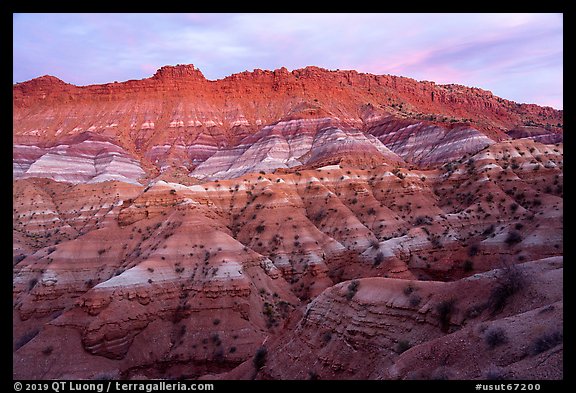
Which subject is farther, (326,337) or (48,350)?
(48,350)

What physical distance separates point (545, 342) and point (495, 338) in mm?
1325

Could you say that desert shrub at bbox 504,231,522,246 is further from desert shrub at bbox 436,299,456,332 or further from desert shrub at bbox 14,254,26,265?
desert shrub at bbox 14,254,26,265

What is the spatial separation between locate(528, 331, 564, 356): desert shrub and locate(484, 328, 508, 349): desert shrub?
2.70 feet

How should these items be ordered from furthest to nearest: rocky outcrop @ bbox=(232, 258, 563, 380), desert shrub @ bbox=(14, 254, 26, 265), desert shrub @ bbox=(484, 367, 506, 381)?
desert shrub @ bbox=(14, 254, 26, 265) → rocky outcrop @ bbox=(232, 258, 563, 380) → desert shrub @ bbox=(484, 367, 506, 381)

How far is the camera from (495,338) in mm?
10273

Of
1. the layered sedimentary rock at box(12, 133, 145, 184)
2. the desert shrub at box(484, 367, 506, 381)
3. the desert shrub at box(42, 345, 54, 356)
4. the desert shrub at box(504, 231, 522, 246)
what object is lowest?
the desert shrub at box(42, 345, 54, 356)

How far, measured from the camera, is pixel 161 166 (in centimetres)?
9206

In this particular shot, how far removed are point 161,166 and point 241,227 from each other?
50213 millimetres

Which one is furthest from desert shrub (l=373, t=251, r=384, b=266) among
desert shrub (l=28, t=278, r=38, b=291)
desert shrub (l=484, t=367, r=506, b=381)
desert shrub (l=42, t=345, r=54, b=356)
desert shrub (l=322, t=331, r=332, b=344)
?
desert shrub (l=28, t=278, r=38, b=291)

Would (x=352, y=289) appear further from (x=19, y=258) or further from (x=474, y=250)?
(x=19, y=258)

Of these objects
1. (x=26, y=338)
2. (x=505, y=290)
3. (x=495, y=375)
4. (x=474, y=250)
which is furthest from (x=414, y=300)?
(x=26, y=338)

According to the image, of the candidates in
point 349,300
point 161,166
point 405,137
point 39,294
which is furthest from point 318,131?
point 349,300

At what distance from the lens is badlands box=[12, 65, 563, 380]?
45.1 ft
